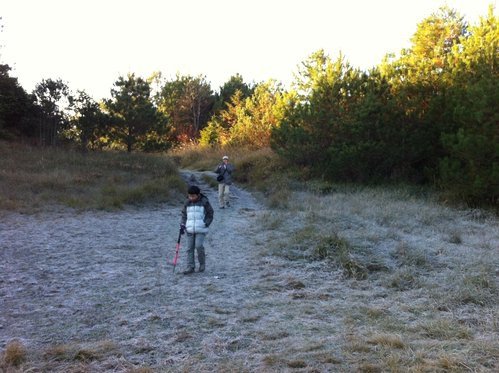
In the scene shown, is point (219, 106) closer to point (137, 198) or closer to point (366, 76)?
point (366, 76)

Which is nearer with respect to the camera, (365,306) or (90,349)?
(90,349)

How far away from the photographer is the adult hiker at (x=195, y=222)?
26.5ft

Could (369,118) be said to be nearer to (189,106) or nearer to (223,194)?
(223,194)

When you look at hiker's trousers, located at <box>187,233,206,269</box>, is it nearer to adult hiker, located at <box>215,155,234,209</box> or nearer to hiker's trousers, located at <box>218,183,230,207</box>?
adult hiker, located at <box>215,155,234,209</box>

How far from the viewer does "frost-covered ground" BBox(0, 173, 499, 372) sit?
450cm

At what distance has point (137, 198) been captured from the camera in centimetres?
1573

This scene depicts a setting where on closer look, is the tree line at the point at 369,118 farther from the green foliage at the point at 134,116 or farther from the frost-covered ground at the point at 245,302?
the frost-covered ground at the point at 245,302

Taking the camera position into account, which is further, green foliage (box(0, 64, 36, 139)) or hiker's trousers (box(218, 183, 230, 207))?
green foliage (box(0, 64, 36, 139))

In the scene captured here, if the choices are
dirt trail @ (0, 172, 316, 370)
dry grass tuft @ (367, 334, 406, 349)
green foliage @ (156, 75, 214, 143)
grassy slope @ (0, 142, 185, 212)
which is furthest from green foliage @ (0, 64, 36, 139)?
green foliage @ (156, 75, 214, 143)

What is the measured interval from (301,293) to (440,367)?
2.91 meters

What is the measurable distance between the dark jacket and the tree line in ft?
31.7

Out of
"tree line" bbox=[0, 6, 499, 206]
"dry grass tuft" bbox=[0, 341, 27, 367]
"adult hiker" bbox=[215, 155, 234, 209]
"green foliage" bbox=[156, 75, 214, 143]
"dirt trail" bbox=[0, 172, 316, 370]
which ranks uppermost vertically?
"green foliage" bbox=[156, 75, 214, 143]

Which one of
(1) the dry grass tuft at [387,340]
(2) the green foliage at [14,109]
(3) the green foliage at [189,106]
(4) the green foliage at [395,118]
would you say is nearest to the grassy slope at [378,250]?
(1) the dry grass tuft at [387,340]

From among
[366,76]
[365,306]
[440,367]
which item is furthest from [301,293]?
[366,76]
